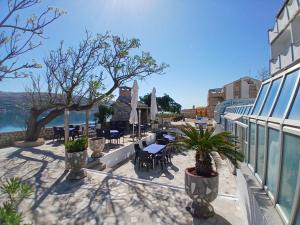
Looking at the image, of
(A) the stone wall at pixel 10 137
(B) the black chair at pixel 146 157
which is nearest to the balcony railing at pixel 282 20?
(B) the black chair at pixel 146 157

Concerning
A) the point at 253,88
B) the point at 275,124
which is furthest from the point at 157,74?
the point at 253,88

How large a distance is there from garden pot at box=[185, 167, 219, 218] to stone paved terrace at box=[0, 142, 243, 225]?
0.19 m

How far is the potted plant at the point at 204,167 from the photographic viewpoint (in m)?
4.78

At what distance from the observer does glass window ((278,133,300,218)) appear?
2838 millimetres

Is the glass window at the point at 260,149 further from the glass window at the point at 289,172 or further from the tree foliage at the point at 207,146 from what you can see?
the glass window at the point at 289,172

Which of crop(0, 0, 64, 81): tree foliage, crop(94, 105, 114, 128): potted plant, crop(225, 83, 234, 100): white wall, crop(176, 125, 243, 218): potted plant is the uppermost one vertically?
crop(225, 83, 234, 100): white wall

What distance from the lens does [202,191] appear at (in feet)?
15.6

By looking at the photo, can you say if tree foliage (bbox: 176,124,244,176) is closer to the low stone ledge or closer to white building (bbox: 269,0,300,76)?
white building (bbox: 269,0,300,76)

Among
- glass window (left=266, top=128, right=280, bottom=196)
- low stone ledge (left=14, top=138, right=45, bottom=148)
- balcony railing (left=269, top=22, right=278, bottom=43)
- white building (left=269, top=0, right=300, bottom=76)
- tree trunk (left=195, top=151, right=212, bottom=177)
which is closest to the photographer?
glass window (left=266, top=128, right=280, bottom=196)

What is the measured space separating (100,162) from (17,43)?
589 cm

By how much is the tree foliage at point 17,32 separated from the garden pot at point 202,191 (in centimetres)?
513

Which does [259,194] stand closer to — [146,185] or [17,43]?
[146,185]

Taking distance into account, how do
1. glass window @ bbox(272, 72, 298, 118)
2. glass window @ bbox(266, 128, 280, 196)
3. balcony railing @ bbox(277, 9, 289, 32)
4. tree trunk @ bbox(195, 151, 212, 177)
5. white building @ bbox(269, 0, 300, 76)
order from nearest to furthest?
1. glass window @ bbox(266, 128, 280, 196)
2. glass window @ bbox(272, 72, 298, 118)
3. tree trunk @ bbox(195, 151, 212, 177)
4. white building @ bbox(269, 0, 300, 76)
5. balcony railing @ bbox(277, 9, 289, 32)

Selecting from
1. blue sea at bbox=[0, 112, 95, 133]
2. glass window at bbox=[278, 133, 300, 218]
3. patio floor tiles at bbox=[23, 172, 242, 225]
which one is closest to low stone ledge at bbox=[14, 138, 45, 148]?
blue sea at bbox=[0, 112, 95, 133]
